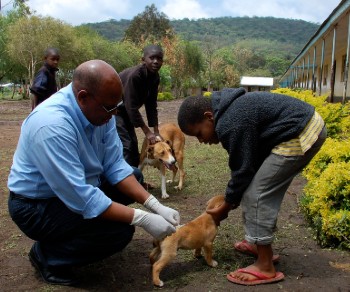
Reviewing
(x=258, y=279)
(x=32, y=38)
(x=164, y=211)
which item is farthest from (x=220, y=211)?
(x=32, y=38)

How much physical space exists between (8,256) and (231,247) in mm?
2041

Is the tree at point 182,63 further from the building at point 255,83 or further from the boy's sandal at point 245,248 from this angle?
the boy's sandal at point 245,248

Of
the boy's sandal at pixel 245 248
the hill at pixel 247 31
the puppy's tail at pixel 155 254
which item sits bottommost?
the boy's sandal at pixel 245 248

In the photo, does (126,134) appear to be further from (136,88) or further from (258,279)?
(258,279)

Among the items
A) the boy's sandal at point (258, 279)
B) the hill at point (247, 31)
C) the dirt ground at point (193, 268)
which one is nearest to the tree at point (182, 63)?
the dirt ground at point (193, 268)

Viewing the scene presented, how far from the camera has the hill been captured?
15150 centimetres

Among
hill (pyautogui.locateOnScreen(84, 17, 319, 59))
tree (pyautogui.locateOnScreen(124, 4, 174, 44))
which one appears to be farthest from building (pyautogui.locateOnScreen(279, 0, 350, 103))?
hill (pyautogui.locateOnScreen(84, 17, 319, 59))

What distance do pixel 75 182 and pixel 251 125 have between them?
1.28 metres

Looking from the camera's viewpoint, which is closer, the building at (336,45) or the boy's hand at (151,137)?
the boy's hand at (151,137)

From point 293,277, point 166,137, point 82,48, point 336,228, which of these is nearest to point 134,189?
point 293,277

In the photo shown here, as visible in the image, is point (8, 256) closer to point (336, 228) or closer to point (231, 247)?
point (231, 247)

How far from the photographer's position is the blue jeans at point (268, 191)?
308 centimetres

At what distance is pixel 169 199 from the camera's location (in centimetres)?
575

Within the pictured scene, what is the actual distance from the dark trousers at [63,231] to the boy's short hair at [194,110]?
3.09 ft
